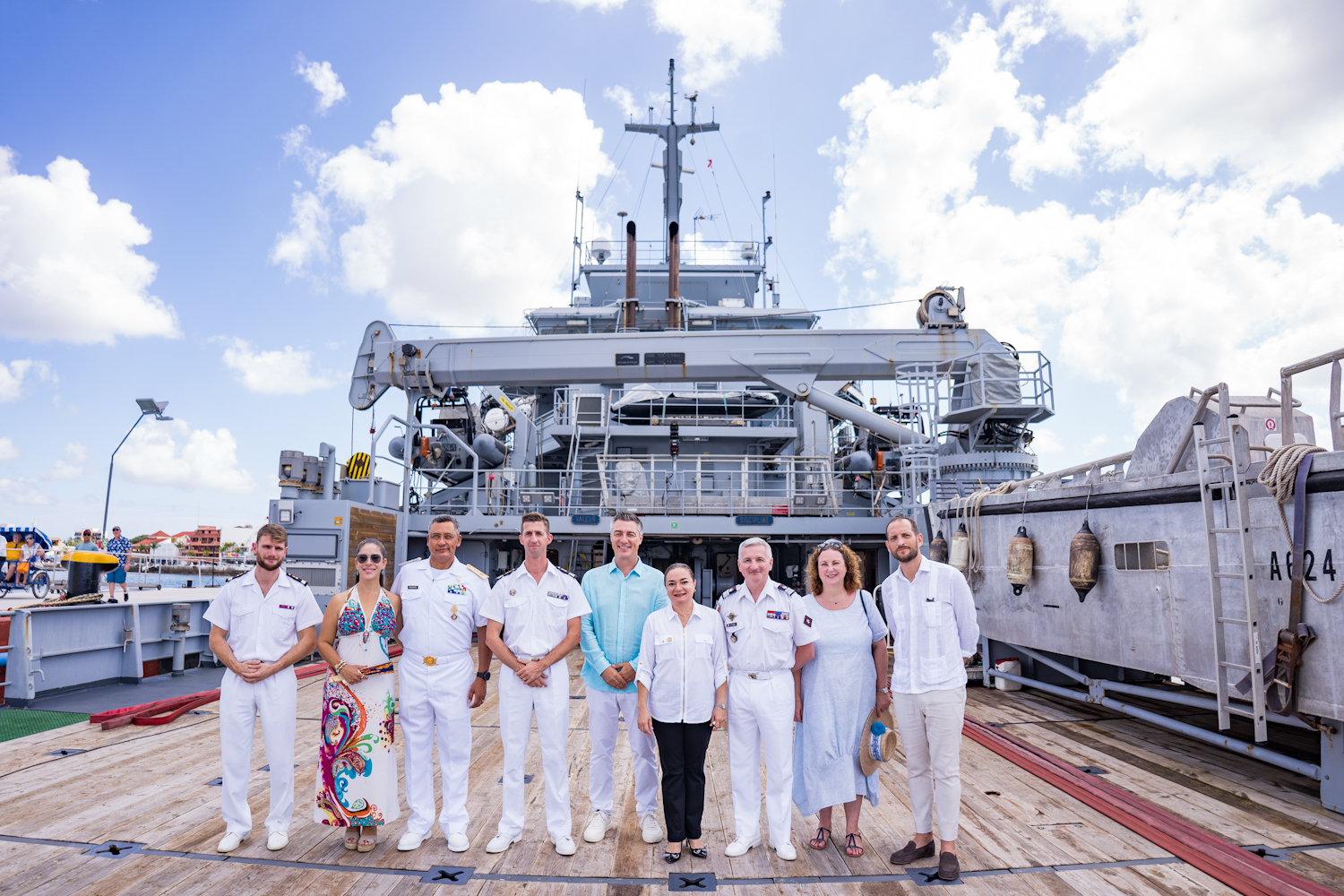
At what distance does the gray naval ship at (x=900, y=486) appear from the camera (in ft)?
16.0

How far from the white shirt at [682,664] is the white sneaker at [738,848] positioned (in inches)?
26.8

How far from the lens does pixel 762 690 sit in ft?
12.3

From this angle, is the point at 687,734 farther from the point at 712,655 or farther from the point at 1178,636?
the point at 1178,636

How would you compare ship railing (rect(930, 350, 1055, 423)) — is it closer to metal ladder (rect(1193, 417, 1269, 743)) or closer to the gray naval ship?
the gray naval ship

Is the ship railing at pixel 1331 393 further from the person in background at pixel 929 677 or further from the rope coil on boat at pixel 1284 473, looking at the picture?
the person in background at pixel 929 677

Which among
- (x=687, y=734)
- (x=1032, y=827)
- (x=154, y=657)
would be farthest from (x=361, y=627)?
(x=154, y=657)

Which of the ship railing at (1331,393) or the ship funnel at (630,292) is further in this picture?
the ship funnel at (630,292)

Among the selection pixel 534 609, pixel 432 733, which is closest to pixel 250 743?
pixel 432 733

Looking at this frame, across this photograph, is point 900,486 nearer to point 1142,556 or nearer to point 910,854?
point 1142,556

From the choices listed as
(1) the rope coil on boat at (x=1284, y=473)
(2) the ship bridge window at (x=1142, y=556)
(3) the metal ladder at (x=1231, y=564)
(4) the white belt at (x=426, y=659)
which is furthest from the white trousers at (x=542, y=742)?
(2) the ship bridge window at (x=1142, y=556)

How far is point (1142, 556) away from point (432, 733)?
5.52 metres

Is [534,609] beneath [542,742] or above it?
above

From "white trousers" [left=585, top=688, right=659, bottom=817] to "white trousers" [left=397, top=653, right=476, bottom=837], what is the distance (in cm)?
66

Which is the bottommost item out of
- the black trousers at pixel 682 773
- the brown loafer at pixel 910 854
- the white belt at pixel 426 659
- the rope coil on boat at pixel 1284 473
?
the brown loafer at pixel 910 854
